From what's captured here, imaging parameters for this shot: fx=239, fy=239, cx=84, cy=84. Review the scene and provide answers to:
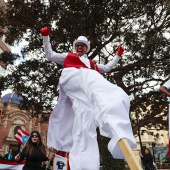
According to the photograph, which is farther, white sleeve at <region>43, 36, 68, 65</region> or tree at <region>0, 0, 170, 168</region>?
tree at <region>0, 0, 170, 168</region>

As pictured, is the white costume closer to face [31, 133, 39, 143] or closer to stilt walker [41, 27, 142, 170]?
stilt walker [41, 27, 142, 170]

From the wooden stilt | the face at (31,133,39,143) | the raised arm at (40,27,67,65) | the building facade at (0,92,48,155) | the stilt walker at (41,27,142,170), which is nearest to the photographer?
the wooden stilt

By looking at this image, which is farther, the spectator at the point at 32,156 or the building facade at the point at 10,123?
the building facade at the point at 10,123

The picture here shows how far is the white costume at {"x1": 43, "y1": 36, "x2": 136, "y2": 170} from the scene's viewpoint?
191 cm

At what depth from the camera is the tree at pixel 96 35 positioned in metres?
8.72

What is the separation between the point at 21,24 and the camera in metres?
9.73

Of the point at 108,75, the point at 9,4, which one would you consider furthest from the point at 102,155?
the point at 9,4

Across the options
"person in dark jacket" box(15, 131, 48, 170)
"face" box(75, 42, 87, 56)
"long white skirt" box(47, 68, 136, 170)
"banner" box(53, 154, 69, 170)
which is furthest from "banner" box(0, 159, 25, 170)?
"face" box(75, 42, 87, 56)

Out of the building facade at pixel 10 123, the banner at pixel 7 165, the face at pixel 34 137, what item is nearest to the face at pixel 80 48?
the face at pixel 34 137

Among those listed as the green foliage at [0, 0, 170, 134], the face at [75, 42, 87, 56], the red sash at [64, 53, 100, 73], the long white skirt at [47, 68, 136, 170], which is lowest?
the long white skirt at [47, 68, 136, 170]

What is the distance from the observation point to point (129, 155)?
158cm

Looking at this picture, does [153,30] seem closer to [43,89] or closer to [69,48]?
[69,48]

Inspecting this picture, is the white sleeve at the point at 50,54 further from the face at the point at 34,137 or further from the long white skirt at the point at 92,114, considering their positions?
the face at the point at 34,137

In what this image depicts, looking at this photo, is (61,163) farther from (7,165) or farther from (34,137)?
(7,165)
